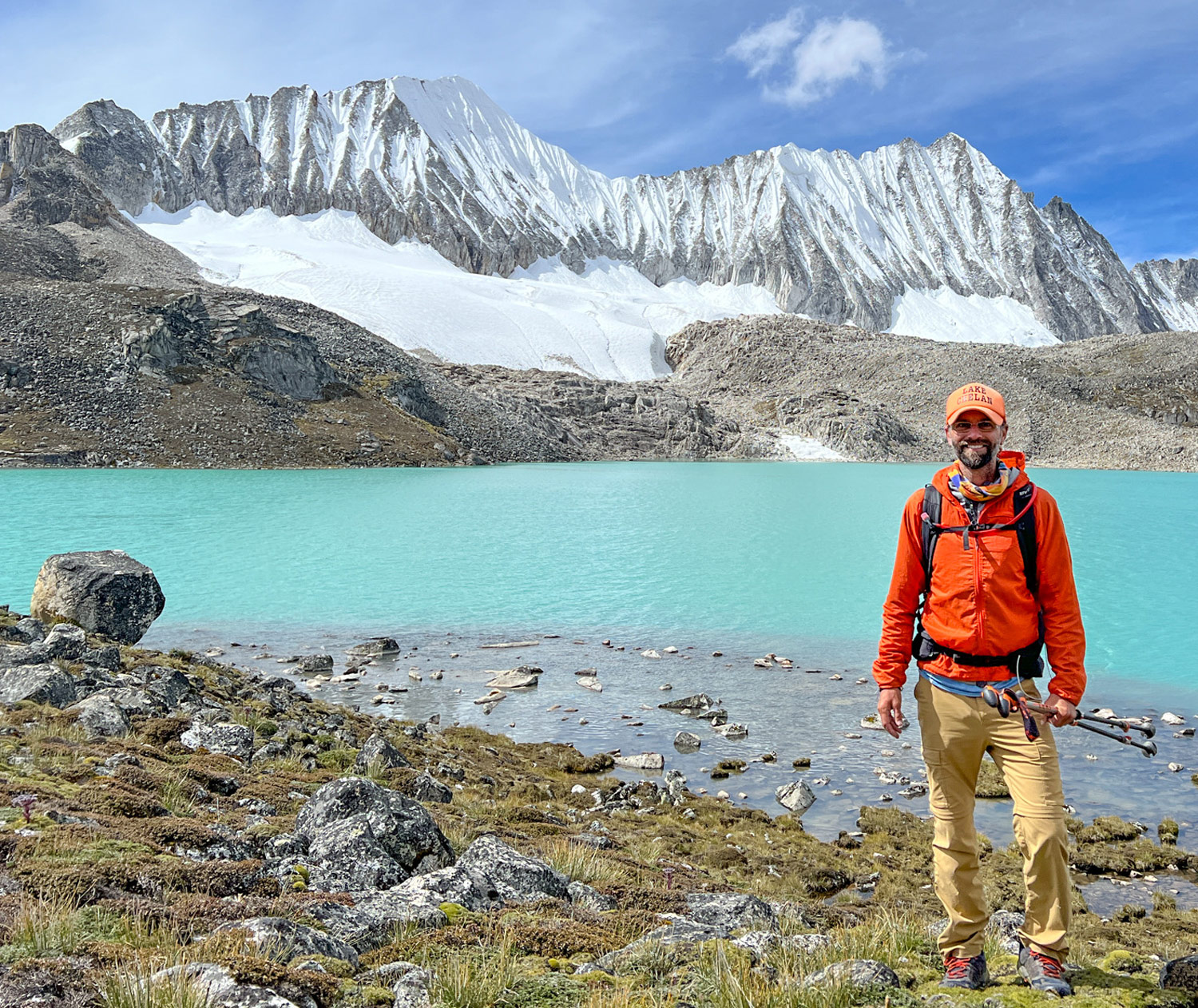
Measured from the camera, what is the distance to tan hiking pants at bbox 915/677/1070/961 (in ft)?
15.4

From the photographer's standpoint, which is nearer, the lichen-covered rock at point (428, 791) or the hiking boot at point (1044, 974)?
the hiking boot at point (1044, 974)

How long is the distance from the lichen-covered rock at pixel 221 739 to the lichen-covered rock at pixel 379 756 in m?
1.39

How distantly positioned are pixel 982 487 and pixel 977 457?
0.20m

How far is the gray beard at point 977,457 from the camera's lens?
4.98m

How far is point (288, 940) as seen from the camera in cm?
420

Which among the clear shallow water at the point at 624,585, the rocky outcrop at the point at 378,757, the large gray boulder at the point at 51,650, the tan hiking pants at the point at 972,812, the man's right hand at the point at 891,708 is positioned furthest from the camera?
the clear shallow water at the point at 624,585

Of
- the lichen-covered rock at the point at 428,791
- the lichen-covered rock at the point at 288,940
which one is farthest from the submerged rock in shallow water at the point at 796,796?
the lichen-covered rock at the point at 288,940

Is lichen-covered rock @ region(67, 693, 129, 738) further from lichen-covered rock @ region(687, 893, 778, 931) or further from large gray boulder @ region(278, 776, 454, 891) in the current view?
lichen-covered rock @ region(687, 893, 778, 931)

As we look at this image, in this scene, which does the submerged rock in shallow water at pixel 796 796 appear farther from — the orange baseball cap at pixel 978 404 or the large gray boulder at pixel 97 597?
the large gray boulder at pixel 97 597

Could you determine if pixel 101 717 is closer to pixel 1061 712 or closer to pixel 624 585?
pixel 1061 712

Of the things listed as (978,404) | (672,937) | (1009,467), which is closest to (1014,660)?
(1009,467)

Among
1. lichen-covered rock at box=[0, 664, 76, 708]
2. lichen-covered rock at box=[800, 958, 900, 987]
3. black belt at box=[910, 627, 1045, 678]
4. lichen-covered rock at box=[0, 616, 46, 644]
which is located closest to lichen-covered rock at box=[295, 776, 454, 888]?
lichen-covered rock at box=[800, 958, 900, 987]

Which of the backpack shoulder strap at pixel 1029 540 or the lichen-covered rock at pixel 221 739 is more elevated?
the backpack shoulder strap at pixel 1029 540

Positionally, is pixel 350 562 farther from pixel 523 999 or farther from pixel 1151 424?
pixel 1151 424
